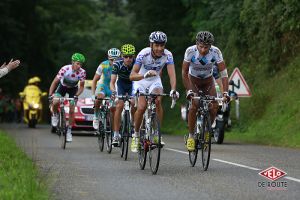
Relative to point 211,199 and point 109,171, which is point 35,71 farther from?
point 211,199

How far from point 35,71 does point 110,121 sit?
4394cm

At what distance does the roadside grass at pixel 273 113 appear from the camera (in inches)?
946

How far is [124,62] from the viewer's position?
17.3 m

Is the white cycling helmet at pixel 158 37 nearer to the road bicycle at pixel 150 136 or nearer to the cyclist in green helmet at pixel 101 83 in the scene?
the road bicycle at pixel 150 136

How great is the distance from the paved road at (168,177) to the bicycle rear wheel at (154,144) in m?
0.15

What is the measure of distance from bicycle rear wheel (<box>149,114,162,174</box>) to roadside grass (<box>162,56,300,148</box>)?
900cm

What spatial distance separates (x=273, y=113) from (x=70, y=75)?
8.80 m

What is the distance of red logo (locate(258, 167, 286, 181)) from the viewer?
12398mm

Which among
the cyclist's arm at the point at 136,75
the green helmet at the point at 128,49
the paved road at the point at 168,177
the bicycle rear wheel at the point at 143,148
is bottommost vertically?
the paved road at the point at 168,177

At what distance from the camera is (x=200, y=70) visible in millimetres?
14672

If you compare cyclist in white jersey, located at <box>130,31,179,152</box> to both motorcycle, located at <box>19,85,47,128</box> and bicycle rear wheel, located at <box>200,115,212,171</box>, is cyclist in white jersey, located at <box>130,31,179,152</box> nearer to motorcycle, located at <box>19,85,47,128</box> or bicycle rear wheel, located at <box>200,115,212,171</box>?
bicycle rear wheel, located at <box>200,115,212,171</box>

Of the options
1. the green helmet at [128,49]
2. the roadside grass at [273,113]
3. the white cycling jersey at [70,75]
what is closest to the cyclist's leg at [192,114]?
the green helmet at [128,49]

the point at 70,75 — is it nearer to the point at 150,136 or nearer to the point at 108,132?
the point at 108,132

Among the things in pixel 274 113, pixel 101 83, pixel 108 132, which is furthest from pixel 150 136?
pixel 274 113
